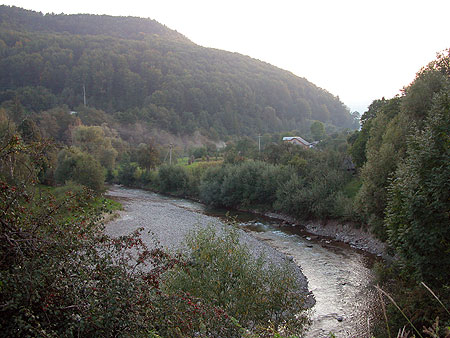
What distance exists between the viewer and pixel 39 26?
643 ft

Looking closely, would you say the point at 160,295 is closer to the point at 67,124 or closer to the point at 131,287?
the point at 131,287

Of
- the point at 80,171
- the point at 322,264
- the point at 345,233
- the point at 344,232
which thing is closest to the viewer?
the point at 322,264

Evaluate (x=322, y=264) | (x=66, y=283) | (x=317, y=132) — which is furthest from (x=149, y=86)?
(x=66, y=283)

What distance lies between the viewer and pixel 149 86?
15312 cm

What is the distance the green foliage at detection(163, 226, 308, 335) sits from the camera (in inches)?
427

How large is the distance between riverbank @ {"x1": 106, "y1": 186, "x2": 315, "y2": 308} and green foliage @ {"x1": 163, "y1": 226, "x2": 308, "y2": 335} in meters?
7.20

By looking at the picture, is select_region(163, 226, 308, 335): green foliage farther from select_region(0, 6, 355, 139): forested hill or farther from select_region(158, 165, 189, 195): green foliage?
select_region(0, 6, 355, 139): forested hill

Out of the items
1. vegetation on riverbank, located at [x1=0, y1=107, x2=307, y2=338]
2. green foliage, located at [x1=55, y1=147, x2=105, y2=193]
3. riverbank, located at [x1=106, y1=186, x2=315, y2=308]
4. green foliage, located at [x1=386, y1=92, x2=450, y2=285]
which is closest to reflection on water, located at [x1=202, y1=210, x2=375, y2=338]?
riverbank, located at [x1=106, y1=186, x2=315, y2=308]

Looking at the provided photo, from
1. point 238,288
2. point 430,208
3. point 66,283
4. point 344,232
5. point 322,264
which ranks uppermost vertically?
point 430,208

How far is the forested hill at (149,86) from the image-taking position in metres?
130

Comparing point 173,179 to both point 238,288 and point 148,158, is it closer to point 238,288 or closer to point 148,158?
point 148,158

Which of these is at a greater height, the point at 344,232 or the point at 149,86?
the point at 149,86

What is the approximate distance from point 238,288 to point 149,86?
15052cm

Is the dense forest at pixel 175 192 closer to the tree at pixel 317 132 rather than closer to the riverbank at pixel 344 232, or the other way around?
the tree at pixel 317 132
